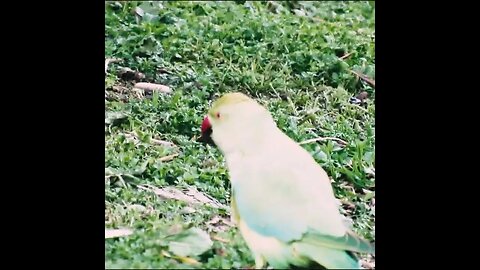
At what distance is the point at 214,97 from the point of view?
1.92m

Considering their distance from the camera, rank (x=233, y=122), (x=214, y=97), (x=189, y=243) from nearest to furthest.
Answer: (x=189, y=243) → (x=233, y=122) → (x=214, y=97)

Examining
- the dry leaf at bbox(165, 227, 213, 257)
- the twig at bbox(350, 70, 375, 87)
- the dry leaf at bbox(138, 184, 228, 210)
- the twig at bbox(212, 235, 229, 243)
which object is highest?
the twig at bbox(350, 70, 375, 87)

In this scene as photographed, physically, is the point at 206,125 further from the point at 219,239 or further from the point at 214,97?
the point at 219,239

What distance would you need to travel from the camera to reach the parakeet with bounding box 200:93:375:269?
1613 millimetres

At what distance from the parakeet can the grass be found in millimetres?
49

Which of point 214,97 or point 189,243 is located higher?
point 214,97

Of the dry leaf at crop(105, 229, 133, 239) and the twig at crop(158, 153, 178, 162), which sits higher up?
the twig at crop(158, 153, 178, 162)

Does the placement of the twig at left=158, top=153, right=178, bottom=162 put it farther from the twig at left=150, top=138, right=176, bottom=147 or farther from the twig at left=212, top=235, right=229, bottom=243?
the twig at left=212, top=235, right=229, bottom=243

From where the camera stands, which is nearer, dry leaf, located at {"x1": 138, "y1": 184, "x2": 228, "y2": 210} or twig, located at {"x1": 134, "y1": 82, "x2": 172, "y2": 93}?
dry leaf, located at {"x1": 138, "y1": 184, "x2": 228, "y2": 210}

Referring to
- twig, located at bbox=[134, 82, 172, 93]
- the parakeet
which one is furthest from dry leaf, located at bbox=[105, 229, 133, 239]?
twig, located at bbox=[134, 82, 172, 93]

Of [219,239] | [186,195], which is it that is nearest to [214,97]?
[186,195]

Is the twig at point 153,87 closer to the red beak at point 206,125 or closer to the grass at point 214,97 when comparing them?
the grass at point 214,97

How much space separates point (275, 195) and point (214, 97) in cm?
40
